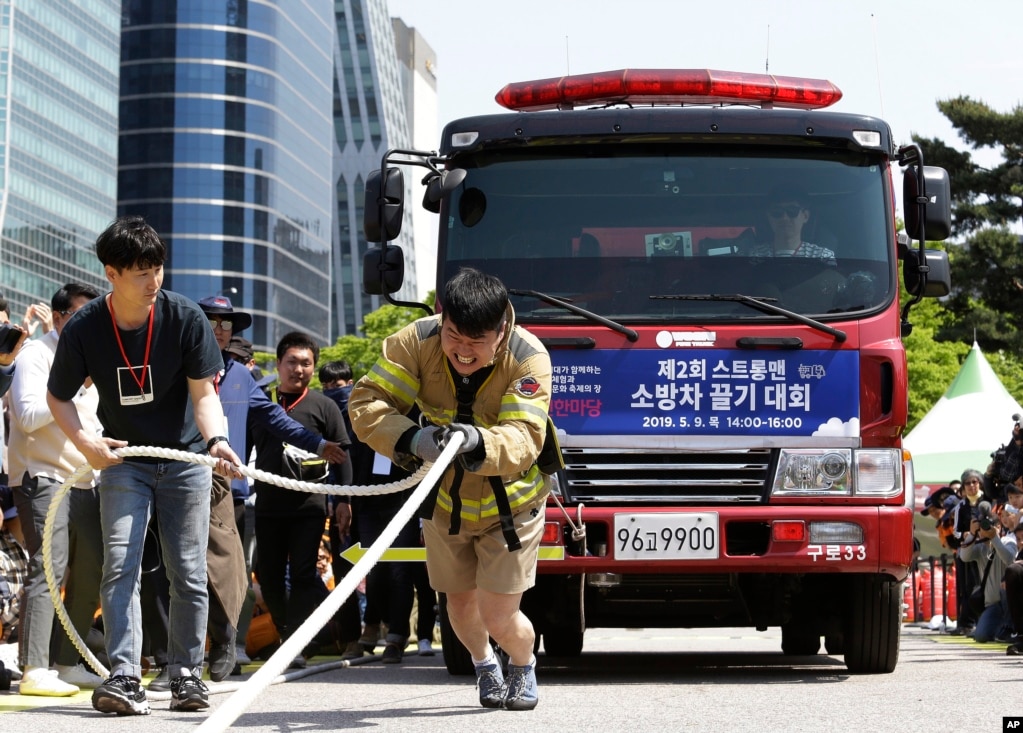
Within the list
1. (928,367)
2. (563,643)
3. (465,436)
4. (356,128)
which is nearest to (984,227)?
(928,367)

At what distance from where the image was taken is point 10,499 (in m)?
9.62

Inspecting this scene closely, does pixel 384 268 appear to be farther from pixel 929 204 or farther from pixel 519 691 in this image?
pixel 929 204

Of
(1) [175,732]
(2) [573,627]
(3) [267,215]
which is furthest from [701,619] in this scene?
(3) [267,215]

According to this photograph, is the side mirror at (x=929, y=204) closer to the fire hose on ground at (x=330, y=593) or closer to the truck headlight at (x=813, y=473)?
the truck headlight at (x=813, y=473)

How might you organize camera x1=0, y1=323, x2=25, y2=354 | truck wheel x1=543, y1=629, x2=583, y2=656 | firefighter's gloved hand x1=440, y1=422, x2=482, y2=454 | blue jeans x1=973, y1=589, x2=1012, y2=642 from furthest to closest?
blue jeans x1=973, y1=589, x2=1012, y2=642 → truck wheel x1=543, y1=629, x2=583, y2=656 → camera x1=0, y1=323, x2=25, y2=354 → firefighter's gloved hand x1=440, y1=422, x2=482, y2=454

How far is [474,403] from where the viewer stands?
21.3ft

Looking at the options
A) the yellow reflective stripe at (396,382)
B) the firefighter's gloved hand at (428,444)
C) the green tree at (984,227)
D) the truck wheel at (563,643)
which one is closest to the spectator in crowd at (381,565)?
the truck wheel at (563,643)

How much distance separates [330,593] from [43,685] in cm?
205

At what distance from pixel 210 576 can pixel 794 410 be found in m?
3.22

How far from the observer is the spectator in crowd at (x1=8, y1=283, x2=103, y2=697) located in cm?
774

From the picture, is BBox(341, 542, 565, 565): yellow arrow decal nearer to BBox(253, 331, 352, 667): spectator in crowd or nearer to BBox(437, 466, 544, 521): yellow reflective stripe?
BBox(437, 466, 544, 521): yellow reflective stripe

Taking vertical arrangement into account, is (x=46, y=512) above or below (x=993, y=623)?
above

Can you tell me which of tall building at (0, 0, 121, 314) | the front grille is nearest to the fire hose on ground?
the front grille

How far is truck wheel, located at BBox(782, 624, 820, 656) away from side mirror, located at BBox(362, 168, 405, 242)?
135 inches
